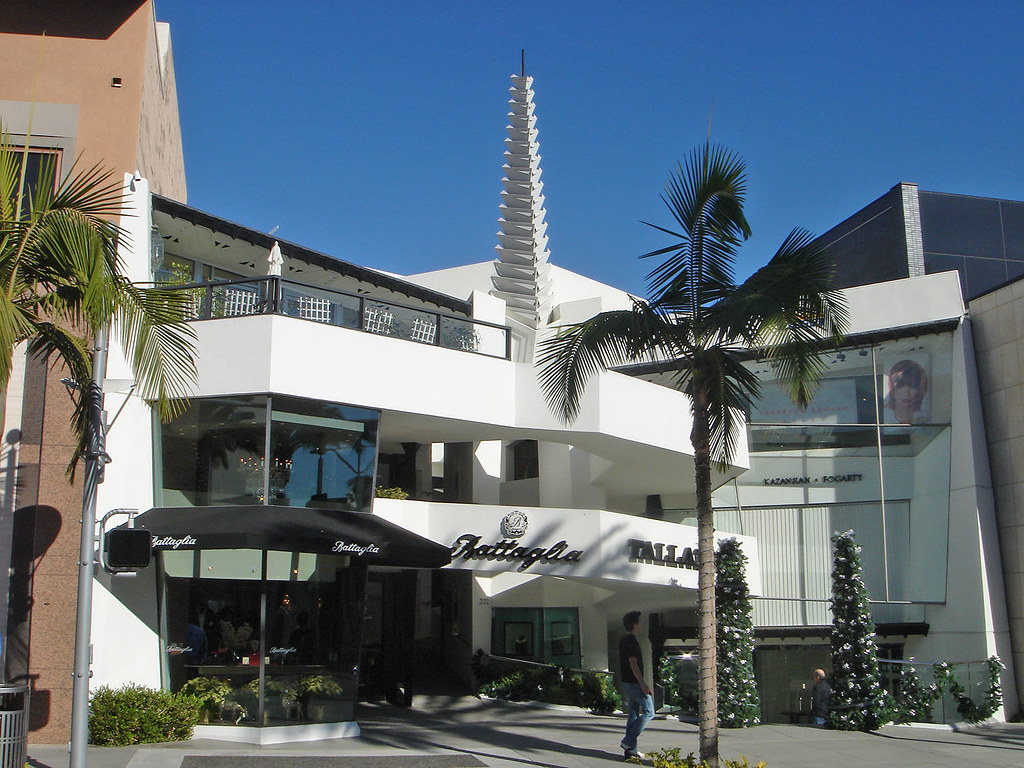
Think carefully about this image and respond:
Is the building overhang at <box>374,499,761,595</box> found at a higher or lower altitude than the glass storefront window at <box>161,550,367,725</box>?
higher

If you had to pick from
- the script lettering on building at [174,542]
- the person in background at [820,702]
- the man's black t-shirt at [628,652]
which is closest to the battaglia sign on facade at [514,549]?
the person in background at [820,702]

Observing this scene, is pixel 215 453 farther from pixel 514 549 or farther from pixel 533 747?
pixel 533 747

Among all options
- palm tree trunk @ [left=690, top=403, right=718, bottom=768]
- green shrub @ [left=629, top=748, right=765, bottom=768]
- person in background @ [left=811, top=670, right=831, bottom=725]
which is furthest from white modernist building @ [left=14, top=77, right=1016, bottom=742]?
palm tree trunk @ [left=690, top=403, right=718, bottom=768]

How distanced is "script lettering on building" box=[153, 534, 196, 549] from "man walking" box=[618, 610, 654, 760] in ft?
22.6

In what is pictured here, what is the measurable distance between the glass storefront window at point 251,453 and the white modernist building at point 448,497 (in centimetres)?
4

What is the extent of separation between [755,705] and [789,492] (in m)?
11.8

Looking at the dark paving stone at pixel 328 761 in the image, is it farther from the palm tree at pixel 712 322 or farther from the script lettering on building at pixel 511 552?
the script lettering on building at pixel 511 552

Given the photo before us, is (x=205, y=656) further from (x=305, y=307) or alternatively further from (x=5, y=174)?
(x=5, y=174)

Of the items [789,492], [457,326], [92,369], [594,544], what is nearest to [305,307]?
[457,326]

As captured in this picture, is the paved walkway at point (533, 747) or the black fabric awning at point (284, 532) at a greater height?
the black fabric awning at point (284, 532)

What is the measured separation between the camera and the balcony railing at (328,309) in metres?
17.2

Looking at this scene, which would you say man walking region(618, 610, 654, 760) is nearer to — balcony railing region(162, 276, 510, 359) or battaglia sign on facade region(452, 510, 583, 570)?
battaglia sign on facade region(452, 510, 583, 570)

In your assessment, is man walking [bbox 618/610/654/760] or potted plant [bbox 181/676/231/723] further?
potted plant [bbox 181/676/231/723]

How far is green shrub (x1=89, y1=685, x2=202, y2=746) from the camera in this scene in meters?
14.4
